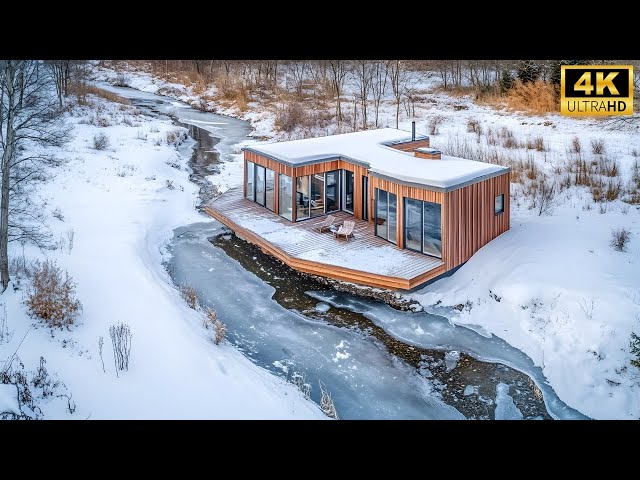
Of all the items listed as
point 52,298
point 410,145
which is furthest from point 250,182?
point 52,298

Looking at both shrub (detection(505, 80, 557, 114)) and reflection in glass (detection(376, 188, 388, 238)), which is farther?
shrub (detection(505, 80, 557, 114))

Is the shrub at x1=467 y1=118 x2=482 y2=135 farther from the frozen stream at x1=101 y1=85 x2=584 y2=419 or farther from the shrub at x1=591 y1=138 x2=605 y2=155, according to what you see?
the frozen stream at x1=101 y1=85 x2=584 y2=419

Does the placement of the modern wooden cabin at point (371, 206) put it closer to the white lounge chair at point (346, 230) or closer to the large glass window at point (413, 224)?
the large glass window at point (413, 224)

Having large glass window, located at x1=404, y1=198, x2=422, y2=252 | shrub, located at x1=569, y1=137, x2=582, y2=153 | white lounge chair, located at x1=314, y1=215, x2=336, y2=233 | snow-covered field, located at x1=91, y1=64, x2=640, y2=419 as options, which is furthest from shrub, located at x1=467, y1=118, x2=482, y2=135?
large glass window, located at x1=404, y1=198, x2=422, y2=252

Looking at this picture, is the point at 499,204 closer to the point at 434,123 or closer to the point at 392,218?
the point at 392,218
